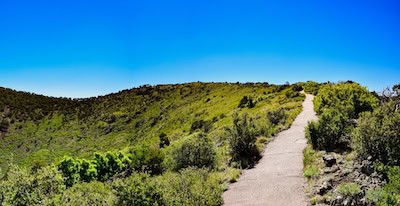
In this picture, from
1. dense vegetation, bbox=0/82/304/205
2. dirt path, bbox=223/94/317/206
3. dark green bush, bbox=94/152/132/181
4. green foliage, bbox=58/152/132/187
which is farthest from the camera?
dark green bush, bbox=94/152/132/181

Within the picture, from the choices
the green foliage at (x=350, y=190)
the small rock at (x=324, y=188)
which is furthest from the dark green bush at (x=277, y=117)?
the green foliage at (x=350, y=190)

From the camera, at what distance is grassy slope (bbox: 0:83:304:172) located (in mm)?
66500

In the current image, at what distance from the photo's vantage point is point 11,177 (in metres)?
16.3

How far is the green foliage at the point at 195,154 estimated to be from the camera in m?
23.9

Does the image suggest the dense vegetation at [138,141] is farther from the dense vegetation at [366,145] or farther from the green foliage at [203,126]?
the dense vegetation at [366,145]

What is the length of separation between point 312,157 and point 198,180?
6.31 metres

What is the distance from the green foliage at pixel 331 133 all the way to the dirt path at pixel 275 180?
4.26ft

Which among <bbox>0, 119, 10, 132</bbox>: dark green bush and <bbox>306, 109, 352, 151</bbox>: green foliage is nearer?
<bbox>306, 109, 352, 151</bbox>: green foliage

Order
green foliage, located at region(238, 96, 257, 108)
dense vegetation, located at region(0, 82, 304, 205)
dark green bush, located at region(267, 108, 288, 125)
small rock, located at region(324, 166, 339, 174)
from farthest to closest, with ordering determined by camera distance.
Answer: green foliage, located at region(238, 96, 257, 108) < dark green bush, located at region(267, 108, 288, 125) < small rock, located at region(324, 166, 339, 174) < dense vegetation, located at region(0, 82, 304, 205)

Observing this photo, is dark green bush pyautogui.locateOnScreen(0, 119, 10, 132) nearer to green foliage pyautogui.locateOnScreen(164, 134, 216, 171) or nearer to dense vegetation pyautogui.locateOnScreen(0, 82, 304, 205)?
dense vegetation pyautogui.locateOnScreen(0, 82, 304, 205)

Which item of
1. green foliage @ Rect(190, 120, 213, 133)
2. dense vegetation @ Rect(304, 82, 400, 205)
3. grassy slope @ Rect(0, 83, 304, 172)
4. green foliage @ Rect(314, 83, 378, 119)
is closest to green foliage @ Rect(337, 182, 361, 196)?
dense vegetation @ Rect(304, 82, 400, 205)

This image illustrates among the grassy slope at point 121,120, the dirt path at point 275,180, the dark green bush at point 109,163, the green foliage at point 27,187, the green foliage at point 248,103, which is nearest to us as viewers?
the dirt path at point 275,180

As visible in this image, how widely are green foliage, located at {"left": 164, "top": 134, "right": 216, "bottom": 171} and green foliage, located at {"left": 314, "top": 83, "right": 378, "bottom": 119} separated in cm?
921

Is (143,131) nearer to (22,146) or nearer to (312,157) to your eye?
(22,146)
